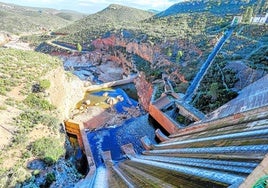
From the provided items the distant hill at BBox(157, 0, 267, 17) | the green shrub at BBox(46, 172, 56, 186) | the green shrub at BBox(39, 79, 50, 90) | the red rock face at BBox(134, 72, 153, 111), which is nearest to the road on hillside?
the red rock face at BBox(134, 72, 153, 111)

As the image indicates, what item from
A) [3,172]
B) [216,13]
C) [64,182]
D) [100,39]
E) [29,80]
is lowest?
[64,182]

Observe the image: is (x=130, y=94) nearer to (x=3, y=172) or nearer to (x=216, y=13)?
(x=3, y=172)

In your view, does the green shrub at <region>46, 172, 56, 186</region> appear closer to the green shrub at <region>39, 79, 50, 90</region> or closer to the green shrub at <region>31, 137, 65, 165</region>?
the green shrub at <region>31, 137, 65, 165</region>

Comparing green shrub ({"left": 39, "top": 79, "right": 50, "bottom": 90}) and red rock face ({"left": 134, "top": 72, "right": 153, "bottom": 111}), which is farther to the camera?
red rock face ({"left": 134, "top": 72, "right": 153, "bottom": 111})

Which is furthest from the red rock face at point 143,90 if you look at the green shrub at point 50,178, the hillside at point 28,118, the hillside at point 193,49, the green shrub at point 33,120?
the green shrub at point 50,178

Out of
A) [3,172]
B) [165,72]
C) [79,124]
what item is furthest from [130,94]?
[3,172]

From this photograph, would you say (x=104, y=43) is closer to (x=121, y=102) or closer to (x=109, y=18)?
(x=121, y=102)
